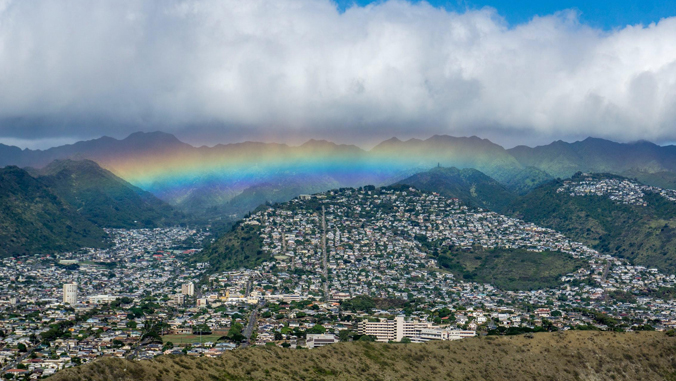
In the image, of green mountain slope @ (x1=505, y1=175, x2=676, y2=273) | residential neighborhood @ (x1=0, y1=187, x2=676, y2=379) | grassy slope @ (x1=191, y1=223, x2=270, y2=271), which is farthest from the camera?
green mountain slope @ (x1=505, y1=175, x2=676, y2=273)

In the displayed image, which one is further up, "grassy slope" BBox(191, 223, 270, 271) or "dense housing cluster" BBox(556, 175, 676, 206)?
"dense housing cluster" BBox(556, 175, 676, 206)

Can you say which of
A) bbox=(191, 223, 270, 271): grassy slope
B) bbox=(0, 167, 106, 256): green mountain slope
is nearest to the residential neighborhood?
bbox=(191, 223, 270, 271): grassy slope

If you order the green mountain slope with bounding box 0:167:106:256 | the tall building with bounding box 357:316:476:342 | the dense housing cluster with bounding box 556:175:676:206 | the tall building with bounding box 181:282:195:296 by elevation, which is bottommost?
the tall building with bounding box 357:316:476:342

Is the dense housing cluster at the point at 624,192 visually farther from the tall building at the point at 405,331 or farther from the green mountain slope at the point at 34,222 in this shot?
the green mountain slope at the point at 34,222

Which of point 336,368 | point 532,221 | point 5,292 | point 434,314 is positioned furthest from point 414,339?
point 532,221

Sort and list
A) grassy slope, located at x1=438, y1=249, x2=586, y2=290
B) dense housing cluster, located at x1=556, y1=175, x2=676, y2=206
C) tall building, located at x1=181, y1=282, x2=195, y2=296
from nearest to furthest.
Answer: tall building, located at x1=181, y1=282, x2=195, y2=296, grassy slope, located at x1=438, y1=249, x2=586, y2=290, dense housing cluster, located at x1=556, y1=175, x2=676, y2=206

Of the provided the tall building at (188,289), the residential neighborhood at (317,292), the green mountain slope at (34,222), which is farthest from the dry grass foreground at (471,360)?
the green mountain slope at (34,222)

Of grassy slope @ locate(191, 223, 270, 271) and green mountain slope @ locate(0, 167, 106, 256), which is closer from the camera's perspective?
grassy slope @ locate(191, 223, 270, 271)

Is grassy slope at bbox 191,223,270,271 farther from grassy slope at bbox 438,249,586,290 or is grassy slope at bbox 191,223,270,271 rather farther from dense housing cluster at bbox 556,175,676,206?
dense housing cluster at bbox 556,175,676,206

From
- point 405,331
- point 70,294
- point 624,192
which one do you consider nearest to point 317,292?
point 405,331
